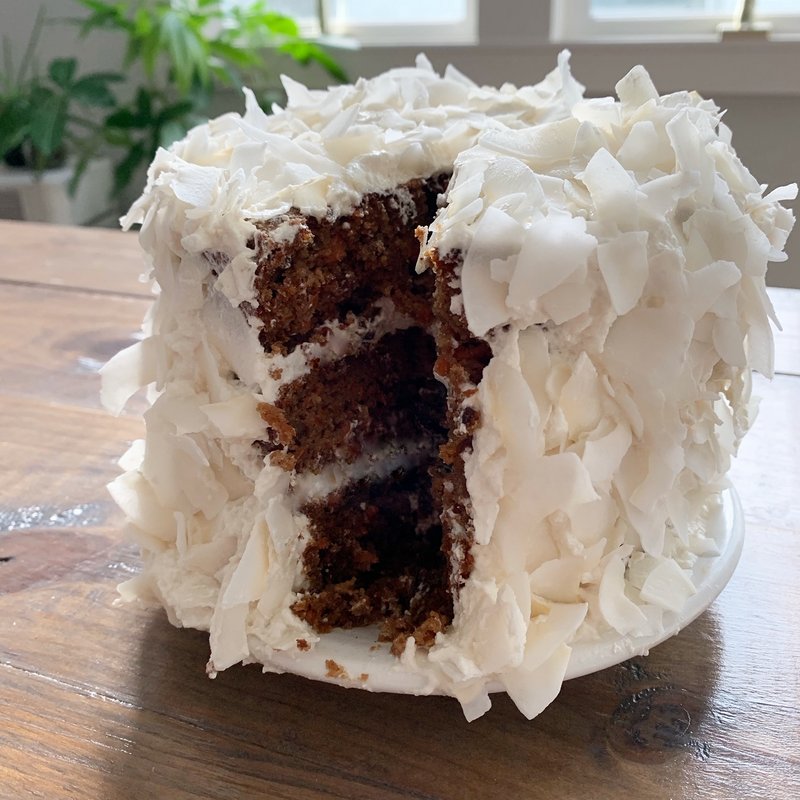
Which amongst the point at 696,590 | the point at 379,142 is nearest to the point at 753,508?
the point at 696,590

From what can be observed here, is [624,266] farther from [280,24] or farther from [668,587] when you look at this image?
[280,24]

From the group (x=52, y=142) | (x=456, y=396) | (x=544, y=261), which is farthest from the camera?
(x=52, y=142)

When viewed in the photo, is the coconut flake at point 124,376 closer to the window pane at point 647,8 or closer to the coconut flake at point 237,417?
the coconut flake at point 237,417

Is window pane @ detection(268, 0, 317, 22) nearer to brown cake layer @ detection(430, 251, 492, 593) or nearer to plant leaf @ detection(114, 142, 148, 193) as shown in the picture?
plant leaf @ detection(114, 142, 148, 193)

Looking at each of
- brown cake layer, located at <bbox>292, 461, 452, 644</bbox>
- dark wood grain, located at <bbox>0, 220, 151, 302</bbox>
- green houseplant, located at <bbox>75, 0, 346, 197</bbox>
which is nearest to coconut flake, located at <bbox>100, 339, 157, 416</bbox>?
brown cake layer, located at <bbox>292, 461, 452, 644</bbox>

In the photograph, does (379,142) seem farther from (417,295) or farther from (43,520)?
(43,520)

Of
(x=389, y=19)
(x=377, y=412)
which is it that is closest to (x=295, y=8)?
(x=389, y=19)
